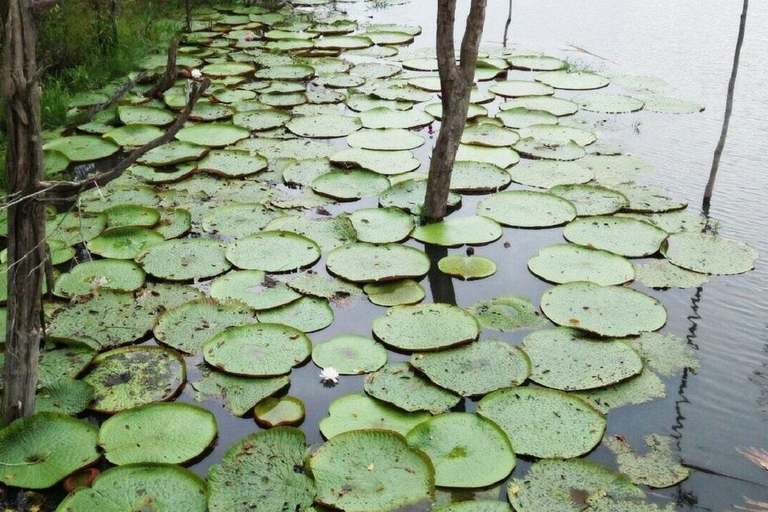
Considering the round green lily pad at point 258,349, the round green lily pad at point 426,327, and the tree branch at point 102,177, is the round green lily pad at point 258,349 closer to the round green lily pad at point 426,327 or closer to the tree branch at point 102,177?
the round green lily pad at point 426,327

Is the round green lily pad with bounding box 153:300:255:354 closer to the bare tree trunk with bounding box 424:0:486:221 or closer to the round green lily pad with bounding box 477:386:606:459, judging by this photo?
the round green lily pad with bounding box 477:386:606:459

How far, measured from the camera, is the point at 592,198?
16.5ft

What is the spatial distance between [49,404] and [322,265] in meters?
1.75

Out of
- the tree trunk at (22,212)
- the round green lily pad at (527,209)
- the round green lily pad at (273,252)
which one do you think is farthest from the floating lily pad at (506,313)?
the tree trunk at (22,212)

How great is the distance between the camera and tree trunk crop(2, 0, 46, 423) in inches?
90.6

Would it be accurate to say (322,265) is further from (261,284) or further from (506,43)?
(506,43)

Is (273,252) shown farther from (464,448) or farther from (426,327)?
(464,448)

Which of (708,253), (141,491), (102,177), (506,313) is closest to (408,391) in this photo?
(506,313)

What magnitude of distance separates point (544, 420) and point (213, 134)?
13.5 feet

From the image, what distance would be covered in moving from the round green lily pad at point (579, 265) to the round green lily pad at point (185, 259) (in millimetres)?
Answer: 1936

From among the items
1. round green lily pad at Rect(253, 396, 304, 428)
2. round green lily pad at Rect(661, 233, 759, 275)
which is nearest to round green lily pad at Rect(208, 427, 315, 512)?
round green lily pad at Rect(253, 396, 304, 428)

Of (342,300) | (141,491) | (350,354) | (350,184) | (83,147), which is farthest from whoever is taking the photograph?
(83,147)

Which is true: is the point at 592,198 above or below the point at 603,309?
above

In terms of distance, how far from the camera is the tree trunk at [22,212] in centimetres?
230
